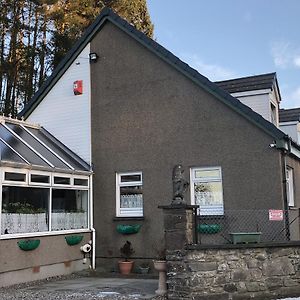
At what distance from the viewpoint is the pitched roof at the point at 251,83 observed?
15.8m

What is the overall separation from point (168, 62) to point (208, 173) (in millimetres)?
3781

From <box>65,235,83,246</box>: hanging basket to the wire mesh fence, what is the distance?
386 centimetres

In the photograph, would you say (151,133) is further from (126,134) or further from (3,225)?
(3,225)

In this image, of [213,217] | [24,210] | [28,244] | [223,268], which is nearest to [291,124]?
[213,217]

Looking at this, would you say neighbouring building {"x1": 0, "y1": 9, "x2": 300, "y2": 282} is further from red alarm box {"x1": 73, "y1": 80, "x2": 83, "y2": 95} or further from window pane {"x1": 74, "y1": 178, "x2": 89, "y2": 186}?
window pane {"x1": 74, "y1": 178, "x2": 89, "y2": 186}

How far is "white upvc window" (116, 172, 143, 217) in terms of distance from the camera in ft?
48.8

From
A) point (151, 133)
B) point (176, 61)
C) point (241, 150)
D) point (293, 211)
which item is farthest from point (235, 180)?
point (176, 61)

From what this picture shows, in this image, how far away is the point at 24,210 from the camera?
507 inches

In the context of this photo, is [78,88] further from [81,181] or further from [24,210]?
[24,210]

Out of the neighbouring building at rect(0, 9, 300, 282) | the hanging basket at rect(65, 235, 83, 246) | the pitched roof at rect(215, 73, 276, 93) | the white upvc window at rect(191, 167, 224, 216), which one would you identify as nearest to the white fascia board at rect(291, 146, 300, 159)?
the neighbouring building at rect(0, 9, 300, 282)

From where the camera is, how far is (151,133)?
14922 millimetres

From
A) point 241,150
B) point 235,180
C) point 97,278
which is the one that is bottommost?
point 97,278

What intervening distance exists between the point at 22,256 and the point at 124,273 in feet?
11.1

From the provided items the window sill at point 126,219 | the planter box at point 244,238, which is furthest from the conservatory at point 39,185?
the planter box at point 244,238
